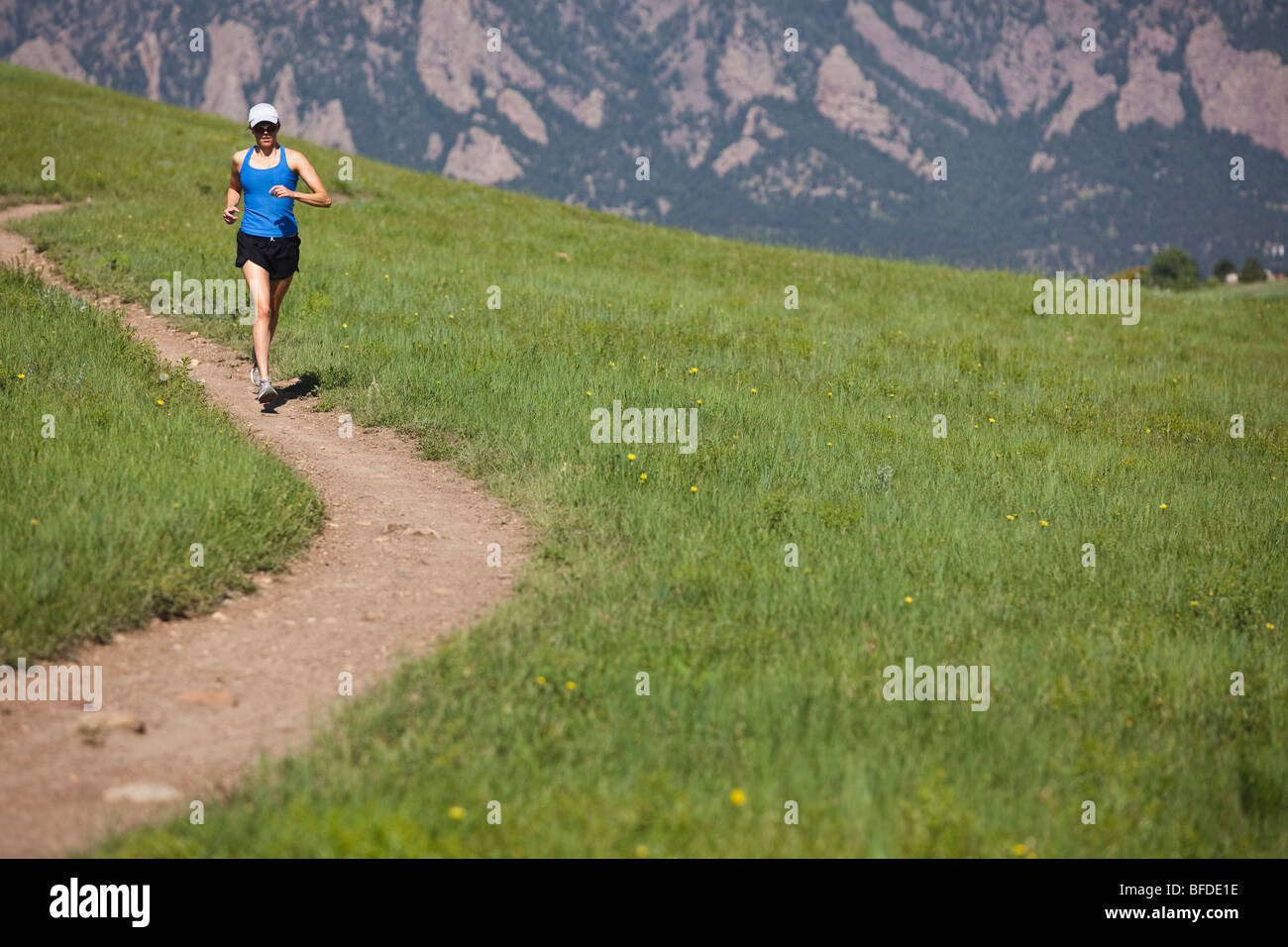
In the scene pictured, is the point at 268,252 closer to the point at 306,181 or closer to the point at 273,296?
the point at 273,296

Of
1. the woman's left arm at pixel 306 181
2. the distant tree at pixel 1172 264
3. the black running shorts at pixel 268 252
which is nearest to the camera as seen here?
the woman's left arm at pixel 306 181

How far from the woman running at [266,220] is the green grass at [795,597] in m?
1.29

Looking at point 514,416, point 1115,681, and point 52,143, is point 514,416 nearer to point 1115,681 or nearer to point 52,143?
point 1115,681

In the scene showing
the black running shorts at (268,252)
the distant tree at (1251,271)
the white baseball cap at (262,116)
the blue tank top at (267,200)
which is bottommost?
the black running shorts at (268,252)

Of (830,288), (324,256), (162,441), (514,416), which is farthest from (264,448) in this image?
(830,288)

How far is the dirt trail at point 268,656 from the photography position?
441 centimetres

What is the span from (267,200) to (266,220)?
20cm

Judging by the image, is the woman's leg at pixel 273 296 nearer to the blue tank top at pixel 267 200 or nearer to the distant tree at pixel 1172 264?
the blue tank top at pixel 267 200

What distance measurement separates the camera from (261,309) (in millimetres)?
10461

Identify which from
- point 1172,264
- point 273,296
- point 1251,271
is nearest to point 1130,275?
point 1251,271

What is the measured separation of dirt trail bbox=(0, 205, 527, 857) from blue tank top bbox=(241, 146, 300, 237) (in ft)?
7.43

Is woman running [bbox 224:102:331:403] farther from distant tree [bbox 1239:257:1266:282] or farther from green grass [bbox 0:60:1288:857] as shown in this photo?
distant tree [bbox 1239:257:1266:282]

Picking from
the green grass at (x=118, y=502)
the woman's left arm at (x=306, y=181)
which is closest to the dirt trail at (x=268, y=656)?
the green grass at (x=118, y=502)

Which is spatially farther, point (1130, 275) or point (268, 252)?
point (1130, 275)
